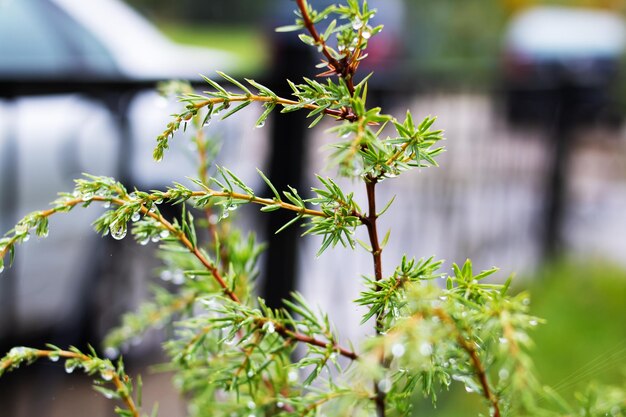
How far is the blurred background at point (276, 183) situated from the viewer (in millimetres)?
2301

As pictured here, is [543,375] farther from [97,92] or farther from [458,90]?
[458,90]

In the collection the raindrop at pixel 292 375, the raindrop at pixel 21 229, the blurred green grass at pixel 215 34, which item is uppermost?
the blurred green grass at pixel 215 34

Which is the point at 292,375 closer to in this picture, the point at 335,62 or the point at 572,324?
the point at 335,62

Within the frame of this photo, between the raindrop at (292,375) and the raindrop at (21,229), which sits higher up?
the raindrop at (21,229)

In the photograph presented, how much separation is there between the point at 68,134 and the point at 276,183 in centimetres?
88

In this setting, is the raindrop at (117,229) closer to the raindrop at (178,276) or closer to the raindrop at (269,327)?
the raindrop at (269,327)

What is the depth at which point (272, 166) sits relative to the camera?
8.26 ft

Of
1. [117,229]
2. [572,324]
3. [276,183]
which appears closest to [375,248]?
[117,229]

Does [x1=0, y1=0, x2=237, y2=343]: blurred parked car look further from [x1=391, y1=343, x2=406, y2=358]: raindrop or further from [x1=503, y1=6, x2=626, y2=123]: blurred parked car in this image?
[x1=503, y1=6, x2=626, y2=123]: blurred parked car

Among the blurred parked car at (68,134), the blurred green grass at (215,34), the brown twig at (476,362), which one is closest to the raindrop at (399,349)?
the brown twig at (476,362)

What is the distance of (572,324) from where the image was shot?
3.04 metres

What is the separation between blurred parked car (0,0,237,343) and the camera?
2156 millimetres

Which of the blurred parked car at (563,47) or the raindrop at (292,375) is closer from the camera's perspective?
the raindrop at (292,375)

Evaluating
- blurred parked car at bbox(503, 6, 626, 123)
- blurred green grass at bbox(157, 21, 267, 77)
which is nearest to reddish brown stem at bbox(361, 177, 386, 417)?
blurred parked car at bbox(503, 6, 626, 123)
